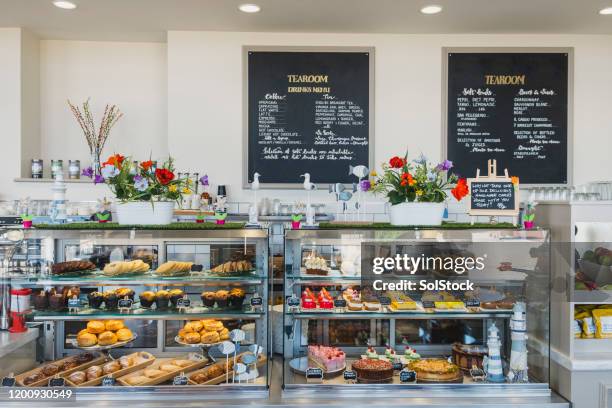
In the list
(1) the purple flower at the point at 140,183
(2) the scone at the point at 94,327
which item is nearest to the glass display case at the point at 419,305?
(1) the purple flower at the point at 140,183

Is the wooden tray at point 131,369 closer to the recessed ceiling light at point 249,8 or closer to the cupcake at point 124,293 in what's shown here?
the cupcake at point 124,293

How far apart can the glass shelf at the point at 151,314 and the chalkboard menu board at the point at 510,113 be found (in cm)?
271

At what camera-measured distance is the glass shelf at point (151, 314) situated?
8.59 ft

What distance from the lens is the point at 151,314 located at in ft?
8.75

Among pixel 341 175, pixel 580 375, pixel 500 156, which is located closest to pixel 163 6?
pixel 341 175

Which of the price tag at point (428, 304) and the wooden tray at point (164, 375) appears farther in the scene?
the price tag at point (428, 304)

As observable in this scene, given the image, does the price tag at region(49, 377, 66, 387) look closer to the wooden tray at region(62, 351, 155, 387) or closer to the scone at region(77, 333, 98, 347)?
the wooden tray at region(62, 351, 155, 387)

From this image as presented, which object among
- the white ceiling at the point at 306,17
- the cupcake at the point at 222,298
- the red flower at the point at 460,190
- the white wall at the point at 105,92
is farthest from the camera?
the white wall at the point at 105,92

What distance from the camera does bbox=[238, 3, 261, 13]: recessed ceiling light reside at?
3.96 meters

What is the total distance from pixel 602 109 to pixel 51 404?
4706 millimetres

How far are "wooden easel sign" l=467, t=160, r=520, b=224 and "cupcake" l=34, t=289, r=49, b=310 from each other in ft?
7.14

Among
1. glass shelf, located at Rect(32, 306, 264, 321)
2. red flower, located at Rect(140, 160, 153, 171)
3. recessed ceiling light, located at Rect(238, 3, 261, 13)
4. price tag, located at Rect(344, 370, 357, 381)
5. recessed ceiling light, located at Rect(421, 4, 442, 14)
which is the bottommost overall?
price tag, located at Rect(344, 370, 357, 381)


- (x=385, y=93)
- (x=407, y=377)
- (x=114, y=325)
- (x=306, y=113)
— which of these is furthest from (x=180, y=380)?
(x=385, y=93)

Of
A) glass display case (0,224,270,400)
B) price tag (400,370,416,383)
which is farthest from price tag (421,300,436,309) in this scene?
glass display case (0,224,270,400)
